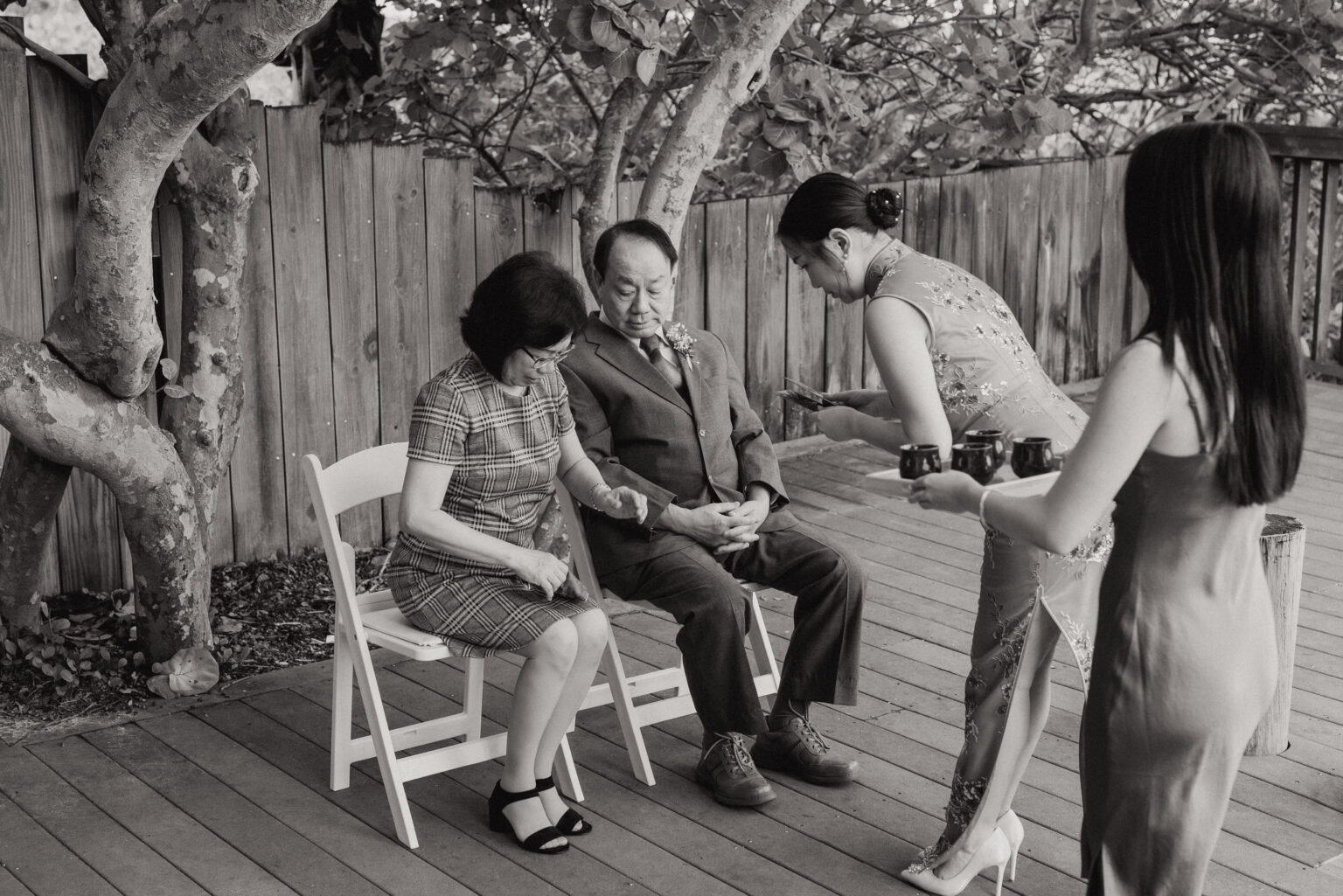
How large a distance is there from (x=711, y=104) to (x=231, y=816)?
2.71m

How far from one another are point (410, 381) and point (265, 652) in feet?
4.41

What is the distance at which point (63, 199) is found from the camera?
4660 millimetres

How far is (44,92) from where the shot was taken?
4.58m

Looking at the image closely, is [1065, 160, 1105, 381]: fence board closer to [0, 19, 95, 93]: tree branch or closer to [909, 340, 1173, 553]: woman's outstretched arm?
[0, 19, 95, 93]: tree branch

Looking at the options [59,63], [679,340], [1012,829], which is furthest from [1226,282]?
→ [59,63]

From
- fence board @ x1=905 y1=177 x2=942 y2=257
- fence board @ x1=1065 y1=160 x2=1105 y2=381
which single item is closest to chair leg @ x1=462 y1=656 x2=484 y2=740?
fence board @ x1=905 y1=177 x2=942 y2=257

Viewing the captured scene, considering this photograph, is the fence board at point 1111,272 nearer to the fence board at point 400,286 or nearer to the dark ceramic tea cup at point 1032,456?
the fence board at point 400,286

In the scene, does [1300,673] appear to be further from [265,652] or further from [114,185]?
[114,185]

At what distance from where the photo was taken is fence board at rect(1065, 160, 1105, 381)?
25.2 ft

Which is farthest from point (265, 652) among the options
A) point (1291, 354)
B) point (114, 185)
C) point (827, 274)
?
point (1291, 354)

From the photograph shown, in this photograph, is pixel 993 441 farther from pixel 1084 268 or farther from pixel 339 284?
pixel 1084 268

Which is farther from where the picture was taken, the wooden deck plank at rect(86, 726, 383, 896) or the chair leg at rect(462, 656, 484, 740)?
the chair leg at rect(462, 656, 484, 740)

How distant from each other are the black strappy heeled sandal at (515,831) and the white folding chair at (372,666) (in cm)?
14

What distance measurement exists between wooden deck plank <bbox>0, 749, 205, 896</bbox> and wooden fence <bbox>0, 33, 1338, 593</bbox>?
1.26 m
